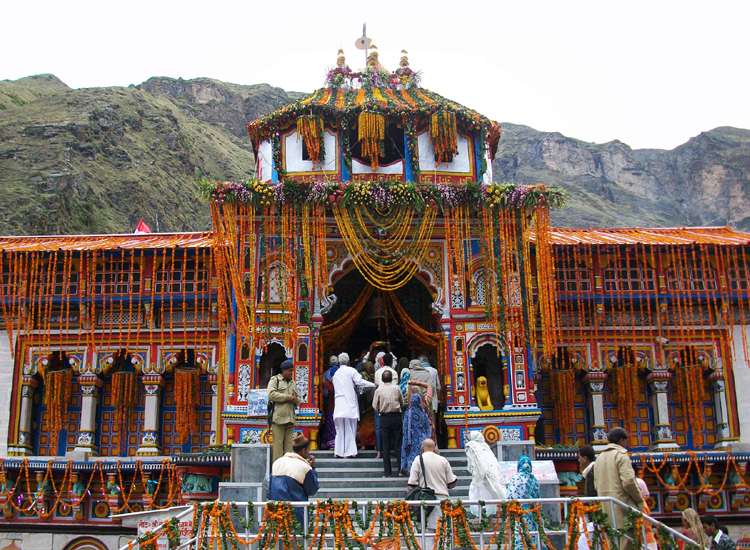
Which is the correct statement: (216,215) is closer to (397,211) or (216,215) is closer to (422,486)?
(397,211)

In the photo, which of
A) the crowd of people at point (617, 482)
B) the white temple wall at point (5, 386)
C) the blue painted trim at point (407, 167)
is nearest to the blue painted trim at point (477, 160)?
the blue painted trim at point (407, 167)

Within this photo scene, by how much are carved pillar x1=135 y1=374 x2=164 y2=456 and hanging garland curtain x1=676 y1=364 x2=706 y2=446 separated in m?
12.8

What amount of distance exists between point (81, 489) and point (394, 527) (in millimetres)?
10397

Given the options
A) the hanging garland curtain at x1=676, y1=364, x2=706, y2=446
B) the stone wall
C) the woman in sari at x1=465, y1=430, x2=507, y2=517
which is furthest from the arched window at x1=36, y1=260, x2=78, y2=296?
the hanging garland curtain at x1=676, y1=364, x2=706, y2=446

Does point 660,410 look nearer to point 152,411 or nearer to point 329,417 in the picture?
point 329,417

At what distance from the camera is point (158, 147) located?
55.6 metres

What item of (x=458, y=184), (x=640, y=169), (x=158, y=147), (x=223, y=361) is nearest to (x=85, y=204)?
(x=158, y=147)

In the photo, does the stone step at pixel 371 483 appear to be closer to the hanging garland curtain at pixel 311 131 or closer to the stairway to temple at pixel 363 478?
the stairway to temple at pixel 363 478

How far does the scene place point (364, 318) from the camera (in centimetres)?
2050

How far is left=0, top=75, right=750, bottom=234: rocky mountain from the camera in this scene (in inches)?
1731

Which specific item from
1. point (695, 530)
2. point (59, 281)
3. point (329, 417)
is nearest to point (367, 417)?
point (329, 417)

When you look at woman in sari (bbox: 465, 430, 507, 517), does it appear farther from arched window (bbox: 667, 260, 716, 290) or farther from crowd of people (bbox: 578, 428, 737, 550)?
arched window (bbox: 667, 260, 716, 290)

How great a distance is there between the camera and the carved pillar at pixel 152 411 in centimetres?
1895

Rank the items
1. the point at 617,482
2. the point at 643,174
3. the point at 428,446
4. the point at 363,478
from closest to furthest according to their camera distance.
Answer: the point at 617,482, the point at 428,446, the point at 363,478, the point at 643,174
